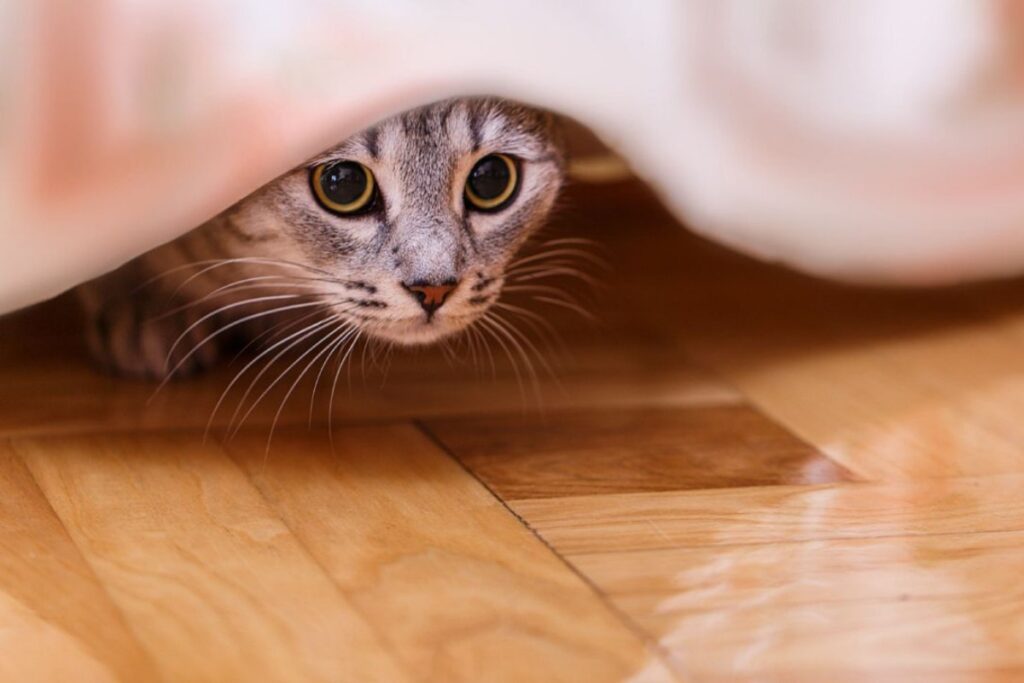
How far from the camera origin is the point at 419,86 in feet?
3.11

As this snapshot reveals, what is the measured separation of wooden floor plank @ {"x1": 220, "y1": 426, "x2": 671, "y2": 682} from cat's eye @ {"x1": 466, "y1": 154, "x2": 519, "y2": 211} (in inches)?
8.1

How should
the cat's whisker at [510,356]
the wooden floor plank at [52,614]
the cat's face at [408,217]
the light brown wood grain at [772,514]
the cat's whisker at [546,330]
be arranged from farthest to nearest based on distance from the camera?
the cat's whisker at [546,330]
the cat's whisker at [510,356]
the cat's face at [408,217]
the light brown wood grain at [772,514]
the wooden floor plank at [52,614]

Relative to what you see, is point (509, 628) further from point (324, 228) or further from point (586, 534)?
point (324, 228)

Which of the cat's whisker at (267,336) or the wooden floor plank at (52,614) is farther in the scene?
the cat's whisker at (267,336)

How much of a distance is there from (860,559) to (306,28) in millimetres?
530

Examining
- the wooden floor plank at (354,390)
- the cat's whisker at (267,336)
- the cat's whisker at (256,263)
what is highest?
the cat's whisker at (256,263)

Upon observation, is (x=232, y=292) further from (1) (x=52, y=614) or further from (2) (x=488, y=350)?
(1) (x=52, y=614)

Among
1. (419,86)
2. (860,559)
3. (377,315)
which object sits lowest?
(860,559)

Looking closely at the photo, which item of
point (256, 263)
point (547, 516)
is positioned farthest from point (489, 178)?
point (547, 516)

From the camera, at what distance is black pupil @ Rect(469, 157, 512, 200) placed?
42.7 inches

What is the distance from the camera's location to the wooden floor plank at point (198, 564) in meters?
0.71

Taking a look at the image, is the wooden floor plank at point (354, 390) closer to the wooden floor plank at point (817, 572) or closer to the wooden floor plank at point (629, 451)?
the wooden floor plank at point (629, 451)

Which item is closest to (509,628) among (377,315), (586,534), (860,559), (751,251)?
(586,534)

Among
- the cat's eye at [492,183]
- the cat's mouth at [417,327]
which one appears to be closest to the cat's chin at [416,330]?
the cat's mouth at [417,327]
